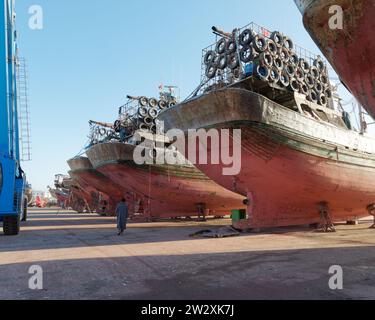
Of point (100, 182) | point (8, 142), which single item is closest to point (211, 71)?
point (8, 142)

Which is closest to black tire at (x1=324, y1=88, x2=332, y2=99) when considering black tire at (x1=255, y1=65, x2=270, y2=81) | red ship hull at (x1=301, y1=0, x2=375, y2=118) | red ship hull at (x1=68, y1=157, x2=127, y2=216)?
black tire at (x1=255, y1=65, x2=270, y2=81)

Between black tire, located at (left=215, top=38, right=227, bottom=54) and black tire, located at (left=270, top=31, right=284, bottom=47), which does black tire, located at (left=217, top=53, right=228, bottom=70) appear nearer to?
Answer: black tire, located at (left=215, top=38, right=227, bottom=54)

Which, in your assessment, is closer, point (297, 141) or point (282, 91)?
point (297, 141)

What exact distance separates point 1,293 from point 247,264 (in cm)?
460

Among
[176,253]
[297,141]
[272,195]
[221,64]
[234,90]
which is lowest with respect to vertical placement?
[176,253]

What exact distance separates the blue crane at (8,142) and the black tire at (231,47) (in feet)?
29.0

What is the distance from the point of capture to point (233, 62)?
15.2 meters

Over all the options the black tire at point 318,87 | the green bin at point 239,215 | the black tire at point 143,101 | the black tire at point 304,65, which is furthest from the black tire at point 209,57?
the black tire at point 143,101

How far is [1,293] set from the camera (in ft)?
17.2

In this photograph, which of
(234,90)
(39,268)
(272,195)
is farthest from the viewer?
(272,195)

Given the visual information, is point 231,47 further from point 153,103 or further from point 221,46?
point 153,103

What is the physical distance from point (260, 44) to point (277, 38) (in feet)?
4.77
